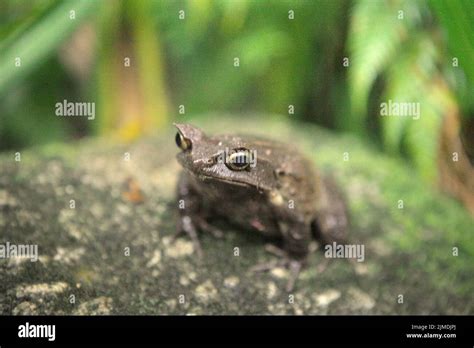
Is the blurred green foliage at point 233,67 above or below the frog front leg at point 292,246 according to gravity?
above

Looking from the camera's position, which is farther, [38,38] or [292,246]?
[38,38]

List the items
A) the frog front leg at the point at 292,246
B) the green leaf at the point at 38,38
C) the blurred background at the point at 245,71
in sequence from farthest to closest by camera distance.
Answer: the blurred background at the point at 245,71 < the green leaf at the point at 38,38 < the frog front leg at the point at 292,246

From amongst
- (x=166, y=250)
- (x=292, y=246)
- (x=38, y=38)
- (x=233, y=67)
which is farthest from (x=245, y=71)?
(x=166, y=250)

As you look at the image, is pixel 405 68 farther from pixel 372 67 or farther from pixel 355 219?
pixel 355 219

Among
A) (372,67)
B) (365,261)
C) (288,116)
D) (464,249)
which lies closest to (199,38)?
(288,116)

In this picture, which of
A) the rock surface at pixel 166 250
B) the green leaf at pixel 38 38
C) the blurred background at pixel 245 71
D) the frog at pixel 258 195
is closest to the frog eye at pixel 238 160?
the frog at pixel 258 195

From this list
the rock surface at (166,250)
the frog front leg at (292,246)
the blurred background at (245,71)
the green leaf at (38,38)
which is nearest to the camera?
the rock surface at (166,250)

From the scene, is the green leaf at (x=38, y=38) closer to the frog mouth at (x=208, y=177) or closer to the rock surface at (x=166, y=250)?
the rock surface at (x=166, y=250)

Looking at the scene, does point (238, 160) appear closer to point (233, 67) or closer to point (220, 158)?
point (220, 158)
